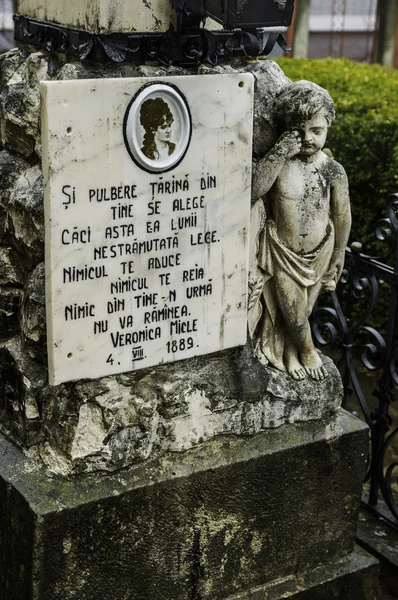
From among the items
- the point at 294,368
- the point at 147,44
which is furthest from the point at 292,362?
the point at 147,44

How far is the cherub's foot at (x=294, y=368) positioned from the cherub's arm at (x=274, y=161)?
0.71m

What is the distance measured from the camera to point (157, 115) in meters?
3.07

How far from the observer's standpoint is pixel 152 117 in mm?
3057

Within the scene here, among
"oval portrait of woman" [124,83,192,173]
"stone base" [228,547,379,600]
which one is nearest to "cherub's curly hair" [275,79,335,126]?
"oval portrait of woman" [124,83,192,173]

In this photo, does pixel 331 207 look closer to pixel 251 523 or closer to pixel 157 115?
pixel 157 115

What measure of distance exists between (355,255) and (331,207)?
1181mm

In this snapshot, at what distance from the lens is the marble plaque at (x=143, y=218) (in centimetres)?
294

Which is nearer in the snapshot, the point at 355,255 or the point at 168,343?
the point at 168,343

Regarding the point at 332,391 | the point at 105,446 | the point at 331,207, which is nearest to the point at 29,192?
the point at 105,446

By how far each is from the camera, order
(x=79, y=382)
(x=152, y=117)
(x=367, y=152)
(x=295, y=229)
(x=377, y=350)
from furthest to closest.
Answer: (x=367, y=152) < (x=377, y=350) < (x=295, y=229) < (x=79, y=382) < (x=152, y=117)

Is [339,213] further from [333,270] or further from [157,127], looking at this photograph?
[157,127]

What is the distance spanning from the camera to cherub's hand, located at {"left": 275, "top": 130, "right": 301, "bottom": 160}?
11.0ft

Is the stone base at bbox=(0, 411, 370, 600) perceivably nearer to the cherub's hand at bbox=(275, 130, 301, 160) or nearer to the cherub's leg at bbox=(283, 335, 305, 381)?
the cherub's leg at bbox=(283, 335, 305, 381)

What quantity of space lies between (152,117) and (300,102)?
58 cm
